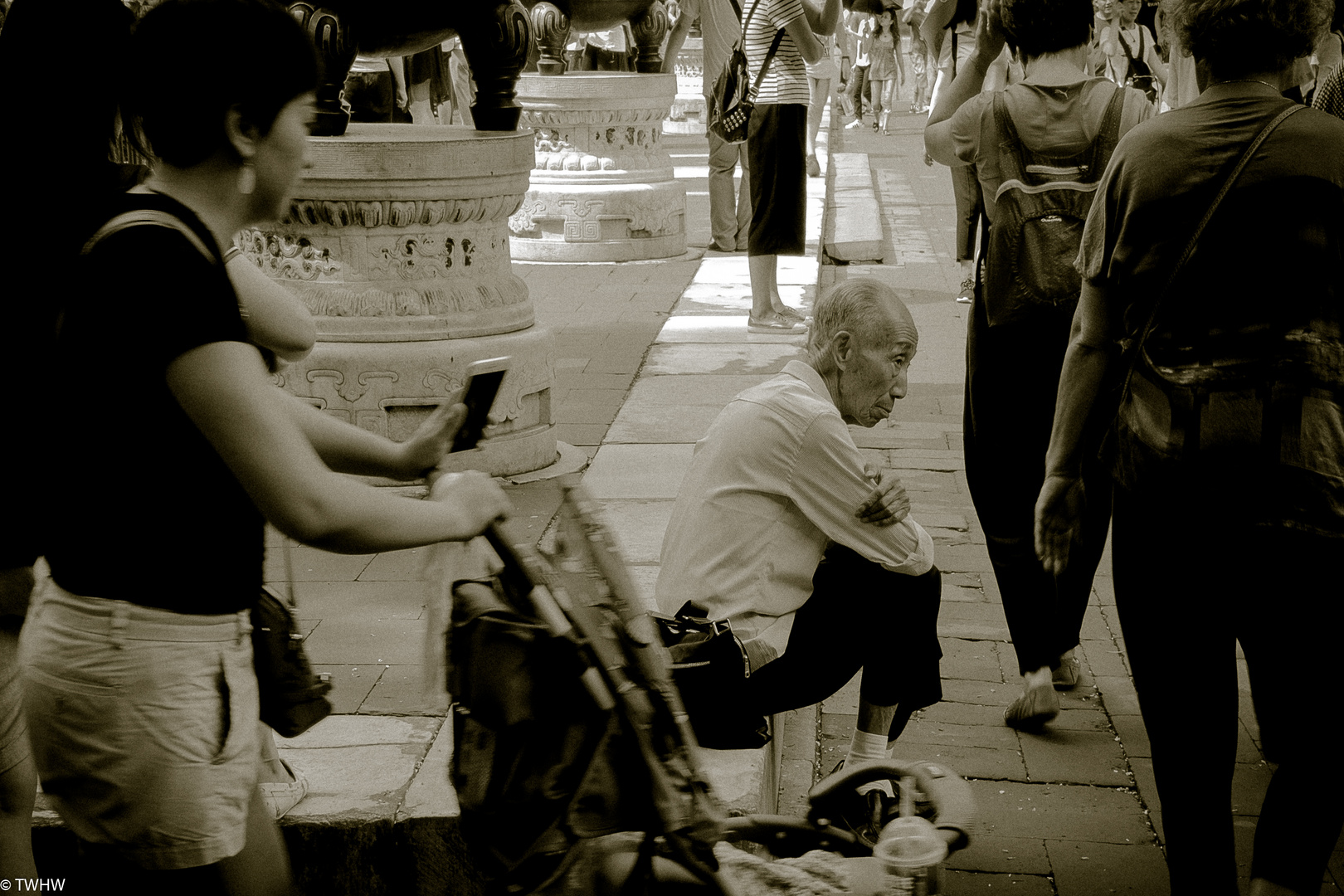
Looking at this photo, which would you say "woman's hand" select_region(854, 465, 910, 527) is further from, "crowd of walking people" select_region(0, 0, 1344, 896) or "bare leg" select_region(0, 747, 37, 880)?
"bare leg" select_region(0, 747, 37, 880)

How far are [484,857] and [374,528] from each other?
0.49 meters

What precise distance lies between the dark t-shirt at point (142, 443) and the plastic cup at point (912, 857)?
39.3 inches

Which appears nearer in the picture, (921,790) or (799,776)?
(921,790)

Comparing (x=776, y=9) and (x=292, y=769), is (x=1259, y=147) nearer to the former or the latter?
(x=292, y=769)

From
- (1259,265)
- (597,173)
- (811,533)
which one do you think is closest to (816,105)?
(597,173)

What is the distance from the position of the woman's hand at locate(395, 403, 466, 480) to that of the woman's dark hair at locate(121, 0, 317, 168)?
43cm

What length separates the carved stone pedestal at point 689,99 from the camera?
21750 millimetres

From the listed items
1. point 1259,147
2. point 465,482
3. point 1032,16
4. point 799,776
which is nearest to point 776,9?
point 1032,16

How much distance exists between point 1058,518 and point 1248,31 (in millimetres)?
945

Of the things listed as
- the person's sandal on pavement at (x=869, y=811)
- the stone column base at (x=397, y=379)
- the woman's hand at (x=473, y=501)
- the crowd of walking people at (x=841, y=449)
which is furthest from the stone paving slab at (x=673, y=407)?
the woman's hand at (x=473, y=501)

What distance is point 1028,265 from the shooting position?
11.9 feet

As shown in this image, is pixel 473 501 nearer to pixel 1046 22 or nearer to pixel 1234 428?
pixel 1234 428

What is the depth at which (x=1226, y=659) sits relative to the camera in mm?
2510

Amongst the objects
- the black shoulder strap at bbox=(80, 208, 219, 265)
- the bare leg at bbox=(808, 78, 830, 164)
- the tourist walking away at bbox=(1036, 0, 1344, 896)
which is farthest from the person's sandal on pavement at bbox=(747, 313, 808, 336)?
the bare leg at bbox=(808, 78, 830, 164)
